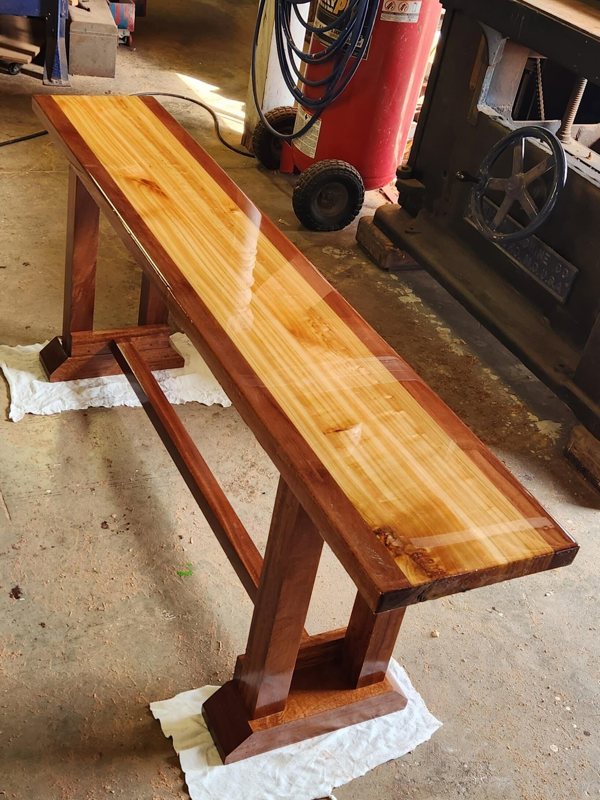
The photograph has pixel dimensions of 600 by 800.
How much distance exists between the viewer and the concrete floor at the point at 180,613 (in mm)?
2012

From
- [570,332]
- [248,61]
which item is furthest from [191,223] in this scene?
[248,61]

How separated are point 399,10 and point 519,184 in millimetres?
1256

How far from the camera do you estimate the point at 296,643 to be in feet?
6.17

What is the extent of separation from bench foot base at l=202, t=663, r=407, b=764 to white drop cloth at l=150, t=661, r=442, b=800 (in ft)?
0.07

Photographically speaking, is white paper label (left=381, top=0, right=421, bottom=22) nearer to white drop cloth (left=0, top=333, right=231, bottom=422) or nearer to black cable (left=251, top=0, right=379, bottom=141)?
black cable (left=251, top=0, right=379, bottom=141)

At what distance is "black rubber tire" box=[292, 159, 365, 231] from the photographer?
410 centimetres

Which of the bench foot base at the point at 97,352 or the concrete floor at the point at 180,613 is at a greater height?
the bench foot base at the point at 97,352

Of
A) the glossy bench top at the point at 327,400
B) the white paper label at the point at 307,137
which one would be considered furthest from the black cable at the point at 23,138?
the glossy bench top at the point at 327,400

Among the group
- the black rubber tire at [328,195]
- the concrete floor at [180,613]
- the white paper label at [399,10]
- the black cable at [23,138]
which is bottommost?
the concrete floor at [180,613]

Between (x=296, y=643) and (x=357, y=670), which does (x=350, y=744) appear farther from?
(x=296, y=643)

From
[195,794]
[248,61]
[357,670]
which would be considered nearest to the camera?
[195,794]

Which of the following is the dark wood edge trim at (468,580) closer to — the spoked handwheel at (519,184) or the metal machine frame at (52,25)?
the spoked handwheel at (519,184)

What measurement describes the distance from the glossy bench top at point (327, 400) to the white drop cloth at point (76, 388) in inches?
31.5

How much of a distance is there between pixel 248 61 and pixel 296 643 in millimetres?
5350
